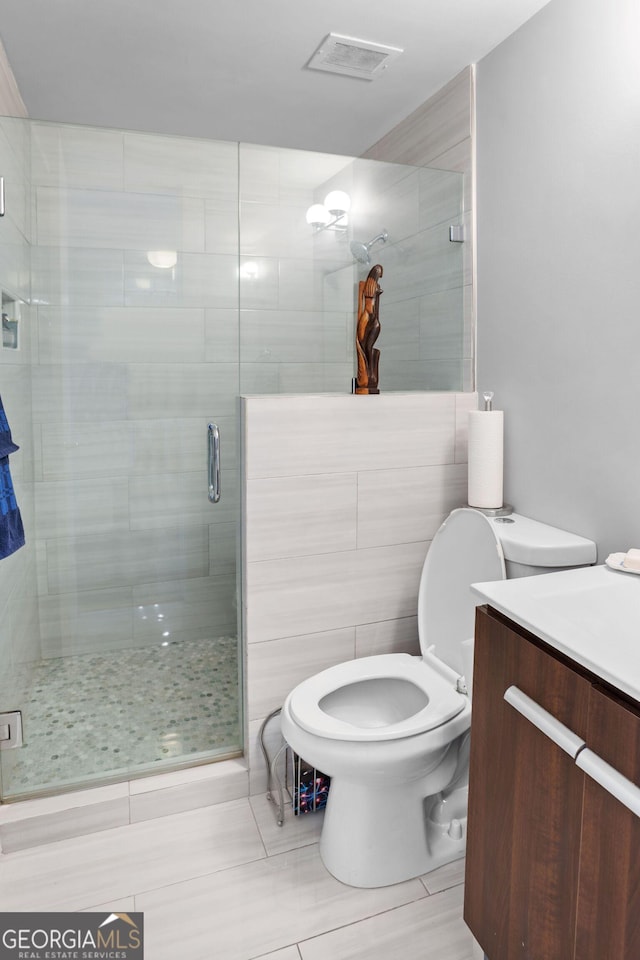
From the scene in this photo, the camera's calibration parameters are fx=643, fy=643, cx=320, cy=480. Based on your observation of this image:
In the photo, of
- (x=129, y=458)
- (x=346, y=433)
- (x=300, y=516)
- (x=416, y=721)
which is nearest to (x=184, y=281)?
(x=129, y=458)

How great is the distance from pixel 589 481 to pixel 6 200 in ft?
5.61

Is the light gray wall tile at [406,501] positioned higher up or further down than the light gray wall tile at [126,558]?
higher up

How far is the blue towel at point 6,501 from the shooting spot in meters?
1.52

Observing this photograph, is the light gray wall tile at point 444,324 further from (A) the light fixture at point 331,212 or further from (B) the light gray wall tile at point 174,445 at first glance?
(B) the light gray wall tile at point 174,445

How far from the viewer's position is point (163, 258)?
5.99 ft

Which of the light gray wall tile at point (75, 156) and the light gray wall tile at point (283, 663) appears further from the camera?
the light gray wall tile at point (283, 663)

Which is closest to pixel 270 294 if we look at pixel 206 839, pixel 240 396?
pixel 240 396

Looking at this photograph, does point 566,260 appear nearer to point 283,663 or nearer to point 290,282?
point 290,282

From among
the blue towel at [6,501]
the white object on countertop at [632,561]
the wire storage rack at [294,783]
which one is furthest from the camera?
the wire storage rack at [294,783]

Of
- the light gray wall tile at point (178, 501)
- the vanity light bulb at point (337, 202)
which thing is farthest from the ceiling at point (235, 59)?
the light gray wall tile at point (178, 501)

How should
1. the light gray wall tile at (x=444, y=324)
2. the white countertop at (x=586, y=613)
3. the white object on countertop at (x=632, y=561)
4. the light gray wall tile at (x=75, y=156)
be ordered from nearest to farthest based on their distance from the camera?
the white countertop at (x=586, y=613)
the white object on countertop at (x=632, y=561)
the light gray wall tile at (x=75, y=156)
the light gray wall tile at (x=444, y=324)

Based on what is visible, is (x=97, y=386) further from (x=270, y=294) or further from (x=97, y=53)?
(x=97, y=53)

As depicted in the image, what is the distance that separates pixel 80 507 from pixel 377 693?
1.02 meters

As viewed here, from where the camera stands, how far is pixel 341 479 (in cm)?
196
